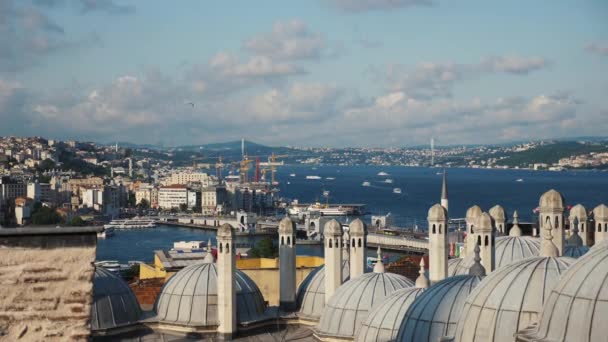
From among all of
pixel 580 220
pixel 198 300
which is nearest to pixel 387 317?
pixel 198 300

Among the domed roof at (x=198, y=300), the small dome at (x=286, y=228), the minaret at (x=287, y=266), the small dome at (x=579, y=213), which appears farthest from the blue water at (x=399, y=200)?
the domed roof at (x=198, y=300)

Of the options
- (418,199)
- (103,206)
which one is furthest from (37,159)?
(418,199)

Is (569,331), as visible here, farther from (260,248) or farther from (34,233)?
(260,248)

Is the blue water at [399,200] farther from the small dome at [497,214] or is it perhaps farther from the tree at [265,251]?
the small dome at [497,214]

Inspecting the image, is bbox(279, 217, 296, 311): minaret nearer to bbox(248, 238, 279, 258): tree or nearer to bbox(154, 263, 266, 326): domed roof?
bbox(154, 263, 266, 326): domed roof

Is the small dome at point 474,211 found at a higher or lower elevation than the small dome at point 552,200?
lower

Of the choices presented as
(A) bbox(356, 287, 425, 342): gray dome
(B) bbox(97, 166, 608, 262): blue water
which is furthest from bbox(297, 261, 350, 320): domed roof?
(B) bbox(97, 166, 608, 262): blue water
